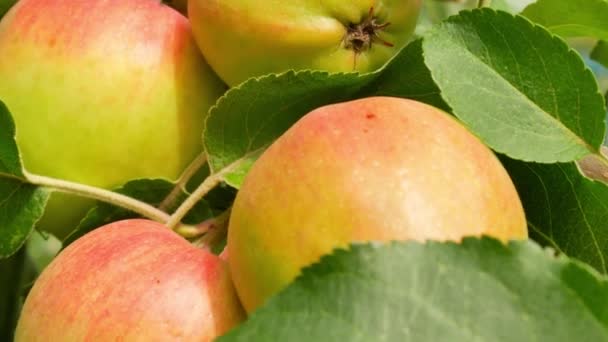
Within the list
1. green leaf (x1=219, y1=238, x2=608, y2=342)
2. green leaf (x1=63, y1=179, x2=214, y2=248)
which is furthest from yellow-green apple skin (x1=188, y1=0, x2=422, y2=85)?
green leaf (x1=219, y1=238, x2=608, y2=342)

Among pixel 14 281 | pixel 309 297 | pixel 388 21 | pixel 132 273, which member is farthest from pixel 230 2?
pixel 14 281

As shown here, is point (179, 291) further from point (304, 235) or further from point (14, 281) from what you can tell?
point (14, 281)

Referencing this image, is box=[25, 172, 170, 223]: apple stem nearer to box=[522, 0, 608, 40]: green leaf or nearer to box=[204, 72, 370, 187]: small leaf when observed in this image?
box=[204, 72, 370, 187]: small leaf

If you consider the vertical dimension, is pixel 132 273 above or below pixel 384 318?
below

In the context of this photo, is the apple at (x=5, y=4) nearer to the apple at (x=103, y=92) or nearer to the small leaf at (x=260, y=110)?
the apple at (x=103, y=92)

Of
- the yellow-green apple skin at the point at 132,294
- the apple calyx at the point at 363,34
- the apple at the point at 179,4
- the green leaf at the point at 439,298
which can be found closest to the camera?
the green leaf at the point at 439,298

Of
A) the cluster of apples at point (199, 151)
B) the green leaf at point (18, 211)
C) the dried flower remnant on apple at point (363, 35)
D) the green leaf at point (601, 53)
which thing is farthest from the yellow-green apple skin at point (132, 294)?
the green leaf at point (601, 53)

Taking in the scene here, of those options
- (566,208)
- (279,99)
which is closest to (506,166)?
(566,208)
